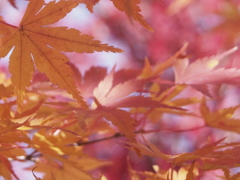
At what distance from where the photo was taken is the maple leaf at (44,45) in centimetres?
49

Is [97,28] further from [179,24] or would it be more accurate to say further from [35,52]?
[35,52]

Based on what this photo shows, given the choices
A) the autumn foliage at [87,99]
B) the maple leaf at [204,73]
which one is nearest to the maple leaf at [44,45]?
the autumn foliage at [87,99]

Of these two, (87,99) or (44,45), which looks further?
(87,99)

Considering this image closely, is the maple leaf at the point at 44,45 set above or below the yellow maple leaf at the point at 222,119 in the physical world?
above

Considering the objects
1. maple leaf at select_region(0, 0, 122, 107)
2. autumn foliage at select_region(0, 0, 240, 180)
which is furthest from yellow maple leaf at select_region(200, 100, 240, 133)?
maple leaf at select_region(0, 0, 122, 107)

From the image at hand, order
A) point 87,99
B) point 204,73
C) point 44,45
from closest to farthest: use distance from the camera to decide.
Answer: point 44,45
point 204,73
point 87,99

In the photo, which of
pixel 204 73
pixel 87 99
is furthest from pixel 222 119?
pixel 87 99

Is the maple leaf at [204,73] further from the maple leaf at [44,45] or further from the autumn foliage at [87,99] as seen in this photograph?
the maple leaf at [44,45]

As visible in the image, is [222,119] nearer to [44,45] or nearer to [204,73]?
[204,73]

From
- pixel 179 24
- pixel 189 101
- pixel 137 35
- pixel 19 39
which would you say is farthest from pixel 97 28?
pixel 19 39

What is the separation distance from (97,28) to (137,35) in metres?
0.34

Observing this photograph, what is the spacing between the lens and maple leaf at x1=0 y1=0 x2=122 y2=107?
49 centimetres

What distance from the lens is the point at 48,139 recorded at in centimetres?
58

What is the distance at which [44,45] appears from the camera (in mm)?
511
